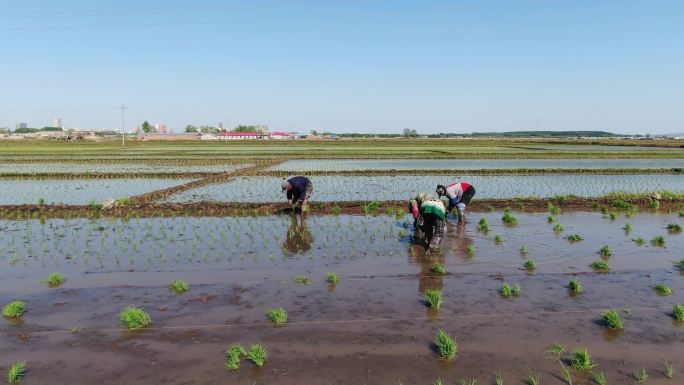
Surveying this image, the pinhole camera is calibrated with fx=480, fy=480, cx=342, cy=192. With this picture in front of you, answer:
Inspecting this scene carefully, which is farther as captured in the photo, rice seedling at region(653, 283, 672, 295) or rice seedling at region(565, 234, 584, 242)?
rice seedling at region(565, 234, 584, 242)

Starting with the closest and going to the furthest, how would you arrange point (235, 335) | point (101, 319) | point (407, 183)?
point (235, 335) → point (101, 319) → point (407, 183)

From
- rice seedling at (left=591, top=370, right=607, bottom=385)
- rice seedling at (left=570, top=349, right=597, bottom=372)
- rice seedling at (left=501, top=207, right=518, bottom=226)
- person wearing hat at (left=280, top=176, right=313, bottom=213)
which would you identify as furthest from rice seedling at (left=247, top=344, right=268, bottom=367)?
rice seedling at (left=501, top=207, right=518, bottom=226)

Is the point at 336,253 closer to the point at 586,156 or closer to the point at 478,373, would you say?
the point at 478,373

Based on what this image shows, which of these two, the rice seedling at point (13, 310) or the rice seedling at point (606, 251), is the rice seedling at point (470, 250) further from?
the rice seedling at point (13, 310)

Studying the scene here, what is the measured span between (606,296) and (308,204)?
27.7 ft

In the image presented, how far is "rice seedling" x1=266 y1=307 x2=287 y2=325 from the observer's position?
542 centimetres

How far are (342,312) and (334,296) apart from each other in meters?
0.58

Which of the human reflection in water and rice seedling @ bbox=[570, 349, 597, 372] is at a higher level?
the human reflection in water

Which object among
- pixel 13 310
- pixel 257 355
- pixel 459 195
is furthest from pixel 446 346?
pixel 459 195

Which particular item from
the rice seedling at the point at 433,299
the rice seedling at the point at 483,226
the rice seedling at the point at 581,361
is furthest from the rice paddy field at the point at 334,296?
the rice seedling at the point at 483,226

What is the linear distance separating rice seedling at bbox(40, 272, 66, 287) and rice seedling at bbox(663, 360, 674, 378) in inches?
288

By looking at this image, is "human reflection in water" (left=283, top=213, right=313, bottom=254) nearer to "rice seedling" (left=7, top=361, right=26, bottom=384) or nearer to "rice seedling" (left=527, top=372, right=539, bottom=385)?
"rice seedling" (left=7, top=361, right=26, bottom=384)

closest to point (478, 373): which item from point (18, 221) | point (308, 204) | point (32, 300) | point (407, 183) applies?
point (32, 300)

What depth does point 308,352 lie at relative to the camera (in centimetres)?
477
